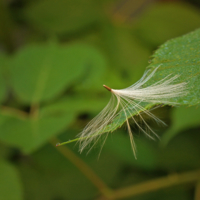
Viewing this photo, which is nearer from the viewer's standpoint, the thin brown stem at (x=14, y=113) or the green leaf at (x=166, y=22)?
the thin brown stem at (x=14, y=113)

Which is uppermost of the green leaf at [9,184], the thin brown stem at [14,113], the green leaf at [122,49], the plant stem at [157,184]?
the green leaf at [122,49]

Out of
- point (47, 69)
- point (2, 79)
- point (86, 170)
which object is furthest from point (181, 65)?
point (2, 79)

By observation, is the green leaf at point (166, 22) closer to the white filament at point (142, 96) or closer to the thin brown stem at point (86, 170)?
the thin brown stem at point (86, 170)

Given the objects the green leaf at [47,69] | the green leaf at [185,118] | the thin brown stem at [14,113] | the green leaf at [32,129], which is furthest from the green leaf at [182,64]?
the thin brown stem at [14,113]

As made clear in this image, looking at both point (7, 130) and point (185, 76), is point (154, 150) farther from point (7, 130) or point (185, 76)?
point (185, 76)

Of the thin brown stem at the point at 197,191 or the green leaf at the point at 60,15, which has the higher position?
the green leaf at the point at 60,15

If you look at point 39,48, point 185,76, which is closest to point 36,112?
point 39,48

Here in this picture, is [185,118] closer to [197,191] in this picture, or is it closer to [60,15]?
[197,191]
